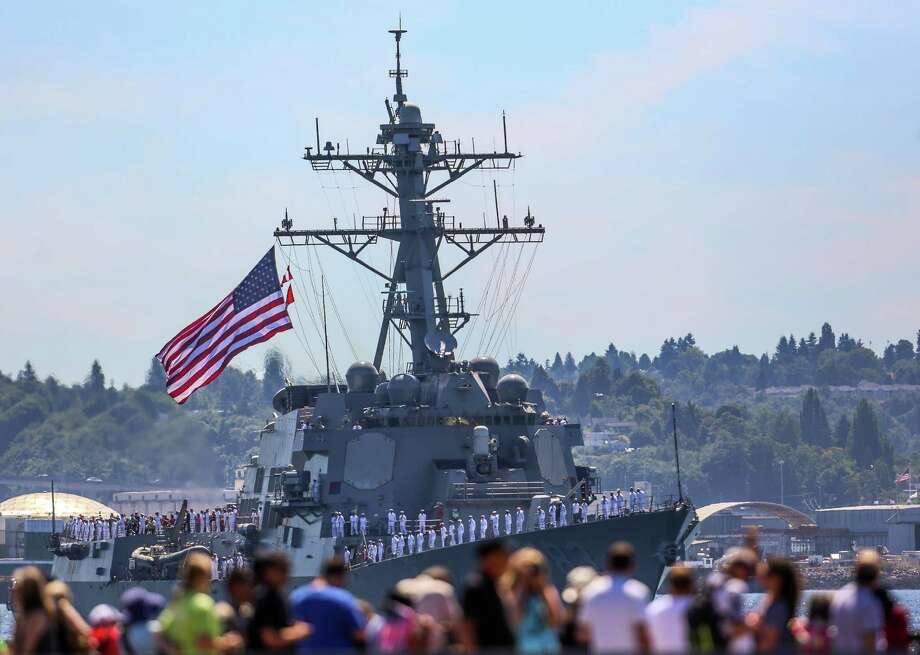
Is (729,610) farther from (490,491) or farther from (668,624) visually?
(490,491)

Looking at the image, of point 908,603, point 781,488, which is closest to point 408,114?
point 908,603

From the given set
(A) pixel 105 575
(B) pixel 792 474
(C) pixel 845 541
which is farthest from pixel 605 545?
(B) pixel 792 474

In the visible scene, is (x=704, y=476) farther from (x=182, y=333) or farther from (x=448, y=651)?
(x=448, y=651)

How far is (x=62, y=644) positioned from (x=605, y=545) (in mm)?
23973

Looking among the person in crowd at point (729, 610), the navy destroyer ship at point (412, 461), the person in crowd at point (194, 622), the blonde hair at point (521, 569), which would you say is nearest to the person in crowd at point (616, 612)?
the blonde hair at point (521, 569)

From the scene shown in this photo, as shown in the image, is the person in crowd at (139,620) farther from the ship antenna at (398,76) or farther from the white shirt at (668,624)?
the ship antenna at (398,76)

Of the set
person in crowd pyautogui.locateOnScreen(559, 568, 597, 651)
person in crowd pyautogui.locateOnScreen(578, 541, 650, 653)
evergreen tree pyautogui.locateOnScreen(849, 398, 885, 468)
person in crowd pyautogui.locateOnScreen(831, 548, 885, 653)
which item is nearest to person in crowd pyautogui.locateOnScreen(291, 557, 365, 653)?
person in crowd pyautogui.locateOnScreen(559, 568, 597, 651)

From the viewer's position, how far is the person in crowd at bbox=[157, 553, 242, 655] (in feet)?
49.4

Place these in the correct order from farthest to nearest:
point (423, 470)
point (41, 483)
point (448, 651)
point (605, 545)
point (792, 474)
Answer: point (792, 474), point (41, 483), point (423, 470), point (605, 545), point (448, 651)

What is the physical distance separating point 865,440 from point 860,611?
592 feet

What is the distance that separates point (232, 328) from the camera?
140 ft

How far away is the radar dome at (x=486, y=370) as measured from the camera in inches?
1751

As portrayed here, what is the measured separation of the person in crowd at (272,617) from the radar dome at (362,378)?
29.0 metres

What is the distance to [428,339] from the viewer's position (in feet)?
145
